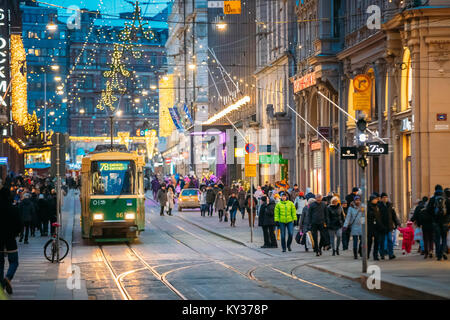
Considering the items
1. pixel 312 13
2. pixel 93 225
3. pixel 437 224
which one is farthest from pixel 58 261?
pixel 312 13

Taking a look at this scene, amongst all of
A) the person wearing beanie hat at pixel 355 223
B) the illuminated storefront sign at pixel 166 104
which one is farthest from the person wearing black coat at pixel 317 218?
the illuminated storefront sign at pixel 166 104

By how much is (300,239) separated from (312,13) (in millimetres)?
22237

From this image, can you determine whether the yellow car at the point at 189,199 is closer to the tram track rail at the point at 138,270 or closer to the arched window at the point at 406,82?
the arched window at the point at 406,82

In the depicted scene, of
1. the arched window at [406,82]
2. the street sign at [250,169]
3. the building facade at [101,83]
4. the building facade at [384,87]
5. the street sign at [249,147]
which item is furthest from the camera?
the building facade at [101,83]

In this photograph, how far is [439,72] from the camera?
103 feet

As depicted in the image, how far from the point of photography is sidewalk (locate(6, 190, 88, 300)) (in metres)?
16.3

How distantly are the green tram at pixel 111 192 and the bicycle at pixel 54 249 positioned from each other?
158 inches

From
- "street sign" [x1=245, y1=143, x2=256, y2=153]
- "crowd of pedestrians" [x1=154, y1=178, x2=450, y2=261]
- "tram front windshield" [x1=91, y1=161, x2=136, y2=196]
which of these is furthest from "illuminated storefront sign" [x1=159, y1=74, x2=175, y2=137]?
"crowd of pedestrians" [x1=154, y1=178, x2=450, y2=261]

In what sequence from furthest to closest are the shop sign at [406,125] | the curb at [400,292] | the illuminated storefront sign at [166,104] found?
the illuminated storefront sign at [166,104], the shop sign at [406,125], the curb at [400,292]

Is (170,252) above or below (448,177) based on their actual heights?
below

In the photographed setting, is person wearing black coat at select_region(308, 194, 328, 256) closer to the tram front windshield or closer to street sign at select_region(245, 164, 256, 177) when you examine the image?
street sign at select_region(245, 164, 256, 177)

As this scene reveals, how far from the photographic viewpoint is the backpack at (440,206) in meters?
22.7

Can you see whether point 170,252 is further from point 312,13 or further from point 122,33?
point 122,33

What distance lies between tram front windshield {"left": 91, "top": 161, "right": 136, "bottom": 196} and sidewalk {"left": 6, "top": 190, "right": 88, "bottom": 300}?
278 cm
